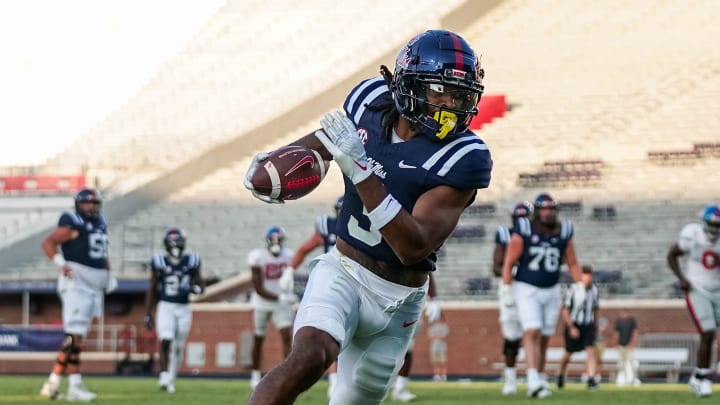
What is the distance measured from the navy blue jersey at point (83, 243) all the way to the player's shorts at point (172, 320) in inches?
93.7

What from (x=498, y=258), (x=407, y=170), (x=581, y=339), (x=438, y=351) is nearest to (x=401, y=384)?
(x=498, y=258)

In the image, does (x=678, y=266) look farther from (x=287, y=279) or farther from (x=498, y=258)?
(x=287, y=279)

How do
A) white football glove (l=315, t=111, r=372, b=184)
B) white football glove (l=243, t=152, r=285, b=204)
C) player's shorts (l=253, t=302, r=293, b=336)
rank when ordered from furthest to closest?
player's shorts (l=253, t=302, r=293, b=336), white football glove (l=243, t=152, r=285, b=204), white football glove (l=315, t=111, r=372, b=184)

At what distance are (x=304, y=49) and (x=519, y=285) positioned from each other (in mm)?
28173

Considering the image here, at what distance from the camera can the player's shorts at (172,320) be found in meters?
15.2

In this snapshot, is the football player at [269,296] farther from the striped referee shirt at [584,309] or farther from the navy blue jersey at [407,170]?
the navy blue jersey at [407,170]

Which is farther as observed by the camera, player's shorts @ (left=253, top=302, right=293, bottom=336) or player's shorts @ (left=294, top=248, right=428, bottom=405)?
player's shorts @ (left=253, top=302, right=293, bottom=336)

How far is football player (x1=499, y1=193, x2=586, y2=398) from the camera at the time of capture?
42.9 feet

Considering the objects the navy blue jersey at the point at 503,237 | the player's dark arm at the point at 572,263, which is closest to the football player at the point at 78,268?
the navy blue jersey at the point at 503,237

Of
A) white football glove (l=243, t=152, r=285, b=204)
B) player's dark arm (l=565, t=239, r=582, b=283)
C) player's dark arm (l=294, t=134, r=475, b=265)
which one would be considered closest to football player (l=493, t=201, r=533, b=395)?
player's dark arm (l=565, t=239, r=582, b=283)

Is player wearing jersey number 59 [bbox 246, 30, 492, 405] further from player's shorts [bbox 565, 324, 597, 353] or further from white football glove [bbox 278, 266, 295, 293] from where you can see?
player's shorts [bbox 565, 324, 597, 353]

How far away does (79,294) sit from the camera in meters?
12.9

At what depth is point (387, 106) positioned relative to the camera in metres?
5.23

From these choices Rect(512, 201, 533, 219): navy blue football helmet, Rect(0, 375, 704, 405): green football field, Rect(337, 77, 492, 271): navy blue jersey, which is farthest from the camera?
Rect(512, 201, 533, 219): navy blue football helmet
